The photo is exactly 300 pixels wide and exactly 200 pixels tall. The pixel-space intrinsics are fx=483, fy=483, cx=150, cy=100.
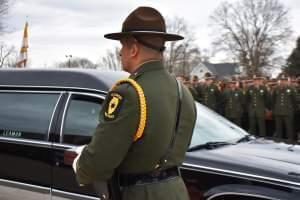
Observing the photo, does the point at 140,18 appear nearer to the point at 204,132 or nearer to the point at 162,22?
the point at 162,22

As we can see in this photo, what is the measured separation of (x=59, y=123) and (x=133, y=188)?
1.81 metres

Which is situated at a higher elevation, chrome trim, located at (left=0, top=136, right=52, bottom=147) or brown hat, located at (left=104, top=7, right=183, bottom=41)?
brown hat, located at (left=104, top=7, right=183, bottom=41)

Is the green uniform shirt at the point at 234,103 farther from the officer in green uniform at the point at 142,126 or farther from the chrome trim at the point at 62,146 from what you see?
the officer in green uniform at the point at 142,126

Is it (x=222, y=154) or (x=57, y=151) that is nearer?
(x=222, y=154)

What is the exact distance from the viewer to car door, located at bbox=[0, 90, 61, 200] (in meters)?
3.96

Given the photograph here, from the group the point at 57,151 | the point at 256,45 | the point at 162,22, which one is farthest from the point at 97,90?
the point at 256,45

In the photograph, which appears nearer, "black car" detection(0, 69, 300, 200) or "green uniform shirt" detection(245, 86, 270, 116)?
"black car" detection(0, 69, 300, 200)

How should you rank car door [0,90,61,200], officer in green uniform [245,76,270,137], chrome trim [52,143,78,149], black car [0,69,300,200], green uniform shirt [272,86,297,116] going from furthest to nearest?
officer in green uniform [245,76,270,137] < green uniform shirt [272,86,297,116] < car door [0,90,61,200] < chrome trim [52,143,78,149] < black car [0,69,300,200]

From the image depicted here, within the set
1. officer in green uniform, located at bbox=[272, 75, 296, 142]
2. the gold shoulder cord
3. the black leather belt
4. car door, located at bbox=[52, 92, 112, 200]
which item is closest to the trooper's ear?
the gold shoulder cord

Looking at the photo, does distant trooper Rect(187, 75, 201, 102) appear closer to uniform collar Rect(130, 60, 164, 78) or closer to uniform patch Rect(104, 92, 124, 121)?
uniform collar Rect(130, 60, 164, 78)

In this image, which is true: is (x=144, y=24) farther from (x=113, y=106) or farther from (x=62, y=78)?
(x=62, y=78)

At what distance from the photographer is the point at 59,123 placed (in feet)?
13.0

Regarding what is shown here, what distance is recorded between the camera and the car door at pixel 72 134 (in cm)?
379

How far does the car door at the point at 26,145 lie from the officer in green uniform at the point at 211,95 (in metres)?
9.90
